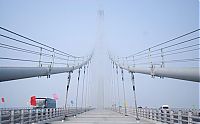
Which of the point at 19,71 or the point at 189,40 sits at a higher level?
the point at 189,40

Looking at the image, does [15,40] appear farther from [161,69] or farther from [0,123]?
[161,69]

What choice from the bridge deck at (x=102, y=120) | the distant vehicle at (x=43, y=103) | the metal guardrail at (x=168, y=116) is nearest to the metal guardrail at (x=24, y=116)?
the bridge deck at (x=102, y=120)

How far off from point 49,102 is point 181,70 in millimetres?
38205

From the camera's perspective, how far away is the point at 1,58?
10.3m

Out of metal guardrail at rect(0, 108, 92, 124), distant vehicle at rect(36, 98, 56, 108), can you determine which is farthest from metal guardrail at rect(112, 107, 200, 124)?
distant vehicle at rect(36, 98, 56, 108)

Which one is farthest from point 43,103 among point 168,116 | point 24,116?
point 168,116

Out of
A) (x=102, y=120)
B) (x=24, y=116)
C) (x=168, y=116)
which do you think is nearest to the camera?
(x=168, y=116)

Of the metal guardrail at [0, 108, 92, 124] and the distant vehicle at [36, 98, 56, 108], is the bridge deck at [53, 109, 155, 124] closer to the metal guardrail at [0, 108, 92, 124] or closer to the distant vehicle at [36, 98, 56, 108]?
the metal guardrail at [0, 108, 92, 124]

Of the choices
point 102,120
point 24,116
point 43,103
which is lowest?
point 43,103

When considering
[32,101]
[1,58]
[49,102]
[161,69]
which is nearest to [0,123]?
[1,58]

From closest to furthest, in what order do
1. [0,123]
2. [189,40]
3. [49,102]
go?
[189,40]
[0,123]
[49,102]

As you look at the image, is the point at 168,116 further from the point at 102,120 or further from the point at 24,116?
the point at 24,116

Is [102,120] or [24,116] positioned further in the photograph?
[102,120]

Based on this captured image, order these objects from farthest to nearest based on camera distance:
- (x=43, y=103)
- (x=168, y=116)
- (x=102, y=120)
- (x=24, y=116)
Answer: (x=43, y=103) < (x=102, y=120) < (x=24, y=116) < (x=168, y=116)
